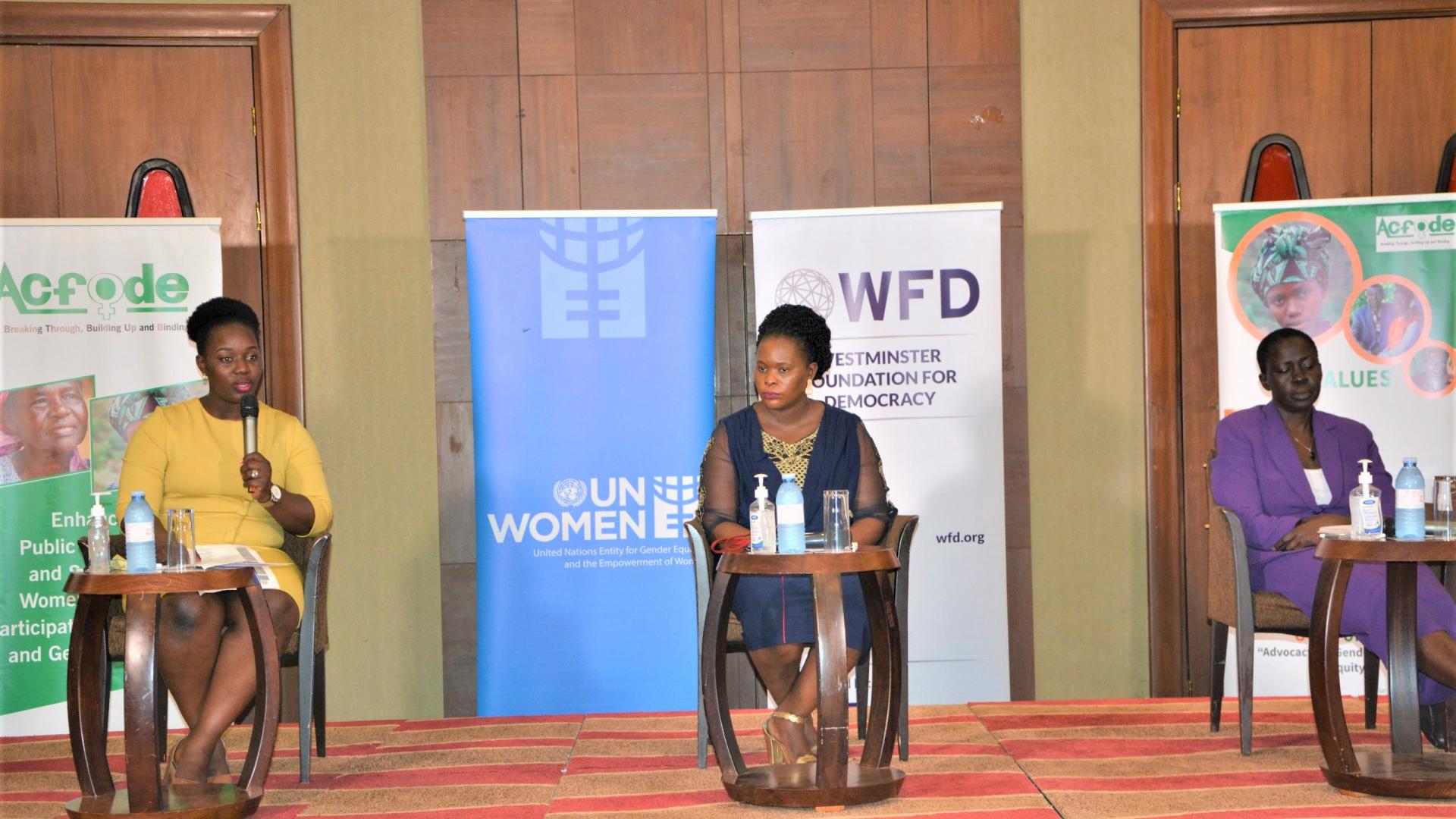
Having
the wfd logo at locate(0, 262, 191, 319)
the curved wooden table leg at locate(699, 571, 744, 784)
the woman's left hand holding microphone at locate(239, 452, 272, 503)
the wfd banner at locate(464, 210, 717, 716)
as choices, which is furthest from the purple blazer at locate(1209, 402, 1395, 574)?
the wfd logo at locate(0, 262, 191, 319)

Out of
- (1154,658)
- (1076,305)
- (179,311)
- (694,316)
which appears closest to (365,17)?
(179,311)

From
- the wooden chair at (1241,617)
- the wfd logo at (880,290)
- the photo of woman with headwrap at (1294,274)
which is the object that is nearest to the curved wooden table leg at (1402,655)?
the wooden chair at (1241,617)

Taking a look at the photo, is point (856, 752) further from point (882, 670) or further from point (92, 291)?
point (92, 291)

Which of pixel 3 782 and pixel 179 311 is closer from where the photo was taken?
pixel 3 782

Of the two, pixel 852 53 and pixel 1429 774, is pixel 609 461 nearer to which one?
pixel 852 53

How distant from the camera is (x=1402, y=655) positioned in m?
3.38

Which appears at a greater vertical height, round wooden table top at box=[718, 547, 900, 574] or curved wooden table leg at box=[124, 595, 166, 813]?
round wooden table top at box=[718, 547, 900, 574]

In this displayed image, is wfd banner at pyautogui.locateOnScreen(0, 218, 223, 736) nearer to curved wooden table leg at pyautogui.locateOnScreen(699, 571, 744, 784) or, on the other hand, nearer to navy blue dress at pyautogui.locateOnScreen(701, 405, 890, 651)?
navy blue dress at pyautogui.locateOnScreen(701, 405, 890, 651)

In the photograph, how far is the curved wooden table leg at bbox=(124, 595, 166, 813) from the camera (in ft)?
10.2

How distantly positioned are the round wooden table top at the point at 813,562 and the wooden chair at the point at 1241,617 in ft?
3.88

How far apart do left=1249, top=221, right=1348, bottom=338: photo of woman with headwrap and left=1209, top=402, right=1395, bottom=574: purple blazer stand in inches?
37.7

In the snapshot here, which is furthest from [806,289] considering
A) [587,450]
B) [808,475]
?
[808,475]

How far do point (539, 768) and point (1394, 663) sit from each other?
89.8 inches

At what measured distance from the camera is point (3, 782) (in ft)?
12.3
